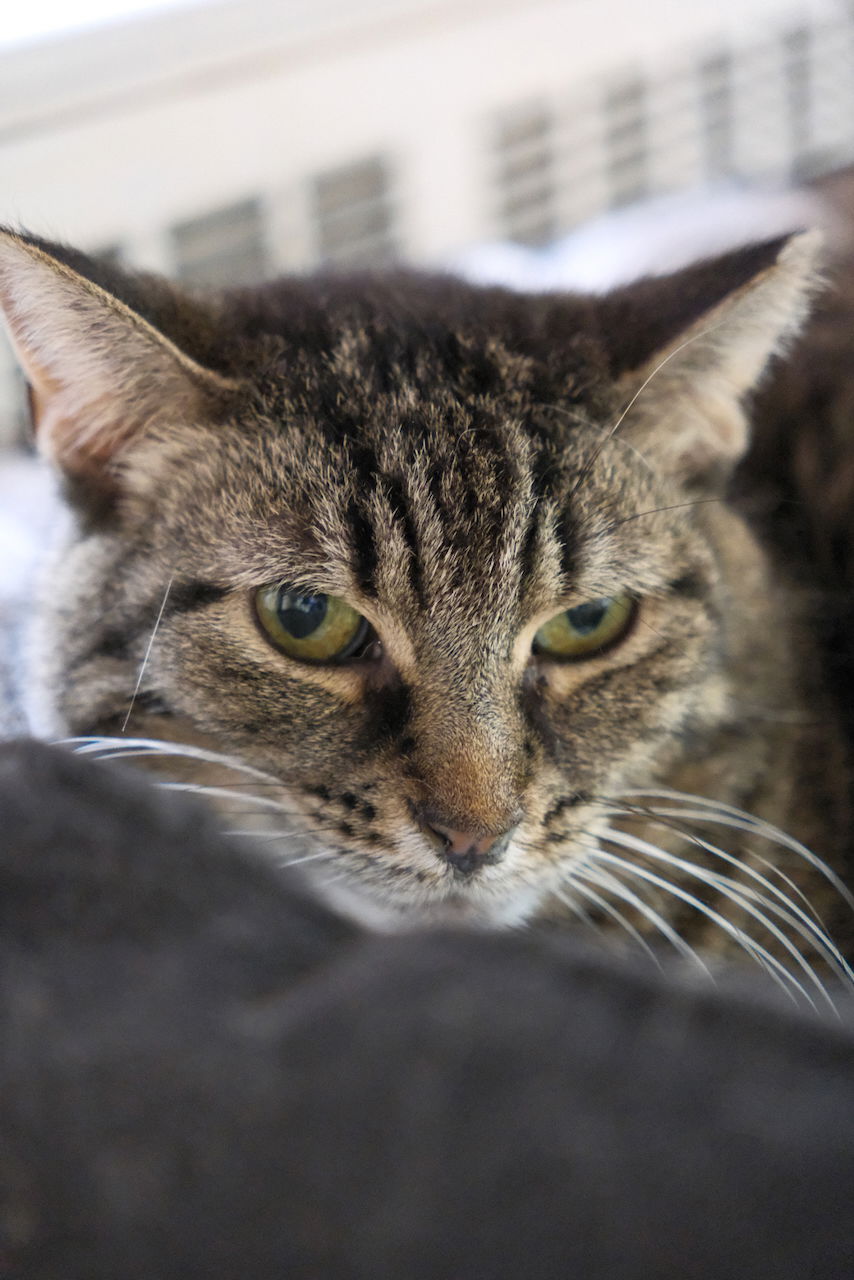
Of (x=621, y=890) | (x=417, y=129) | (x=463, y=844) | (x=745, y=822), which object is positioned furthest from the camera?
(x=417, y=129)

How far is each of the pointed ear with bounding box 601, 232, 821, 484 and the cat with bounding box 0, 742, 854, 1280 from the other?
613 millimetres

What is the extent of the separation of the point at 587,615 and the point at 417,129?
4.49ft

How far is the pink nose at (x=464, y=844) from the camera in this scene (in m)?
0.90

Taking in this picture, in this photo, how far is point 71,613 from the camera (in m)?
1.08

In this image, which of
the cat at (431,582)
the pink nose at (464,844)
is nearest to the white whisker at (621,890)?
the cat at (431,582)

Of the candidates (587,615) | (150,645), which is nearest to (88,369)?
(150,645)

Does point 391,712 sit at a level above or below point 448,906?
above

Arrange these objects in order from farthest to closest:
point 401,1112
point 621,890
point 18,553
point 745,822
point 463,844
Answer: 1. point 18,553
2. point 745,822
3. point 621,890
4. point 463,844
5. point 401,1112

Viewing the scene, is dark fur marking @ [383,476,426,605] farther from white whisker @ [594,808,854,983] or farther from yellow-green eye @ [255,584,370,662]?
white whisker @ [594,808,854,983]

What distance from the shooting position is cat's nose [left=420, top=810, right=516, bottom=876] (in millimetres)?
901

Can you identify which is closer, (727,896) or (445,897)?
(445,897)

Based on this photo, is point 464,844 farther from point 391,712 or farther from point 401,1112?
point 401,1112

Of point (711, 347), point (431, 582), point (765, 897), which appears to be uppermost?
point (711, 347)

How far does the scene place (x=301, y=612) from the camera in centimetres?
97
